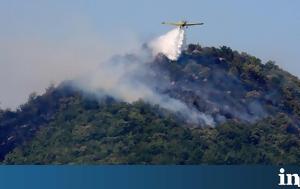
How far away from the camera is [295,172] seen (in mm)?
171875

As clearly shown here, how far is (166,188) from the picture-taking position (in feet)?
506

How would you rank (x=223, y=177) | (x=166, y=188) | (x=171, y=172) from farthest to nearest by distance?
(x=171, y=172)
(x=223, y=177)
(x=166, y=188)

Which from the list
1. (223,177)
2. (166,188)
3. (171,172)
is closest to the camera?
(166,188)

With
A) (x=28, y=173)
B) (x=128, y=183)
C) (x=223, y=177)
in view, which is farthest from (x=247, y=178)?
(x=28, y=173)

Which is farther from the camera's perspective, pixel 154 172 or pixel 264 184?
pixel 154 172

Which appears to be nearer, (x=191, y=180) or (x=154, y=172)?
(x=191, y=180)

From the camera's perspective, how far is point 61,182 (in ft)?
527

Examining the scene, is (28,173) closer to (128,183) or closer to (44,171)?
(44,171)

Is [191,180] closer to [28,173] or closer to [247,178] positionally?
[247,178]

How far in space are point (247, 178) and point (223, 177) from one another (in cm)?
406

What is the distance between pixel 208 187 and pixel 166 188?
544 cm

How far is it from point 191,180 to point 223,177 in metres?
5.98

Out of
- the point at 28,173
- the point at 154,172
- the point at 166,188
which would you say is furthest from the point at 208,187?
the point at 28,173

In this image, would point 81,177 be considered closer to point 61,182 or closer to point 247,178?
point 61,182
